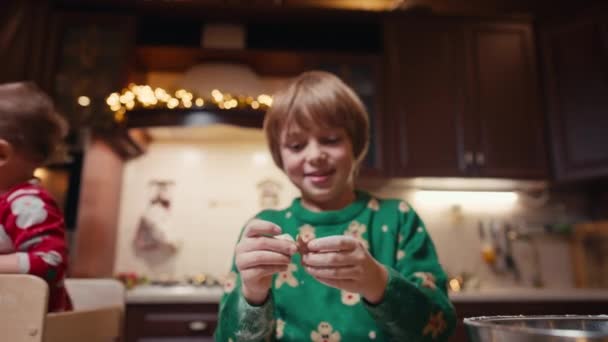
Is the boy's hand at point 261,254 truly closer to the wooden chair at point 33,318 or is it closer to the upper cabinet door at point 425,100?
the wooden chair at point 33,318

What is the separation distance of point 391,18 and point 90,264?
1.70 metres

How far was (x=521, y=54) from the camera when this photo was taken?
218cm

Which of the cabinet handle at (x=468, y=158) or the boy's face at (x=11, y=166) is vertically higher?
the cabinet handle at (x=468, y=158)

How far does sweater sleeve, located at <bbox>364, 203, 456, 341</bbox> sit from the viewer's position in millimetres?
571

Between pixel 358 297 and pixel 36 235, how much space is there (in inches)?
19.3

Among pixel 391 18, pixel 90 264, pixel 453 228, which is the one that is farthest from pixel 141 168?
pixel 453 228

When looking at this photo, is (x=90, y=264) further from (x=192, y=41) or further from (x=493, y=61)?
(x=493, y=61)

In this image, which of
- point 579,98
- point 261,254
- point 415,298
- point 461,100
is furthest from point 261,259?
point 579,98

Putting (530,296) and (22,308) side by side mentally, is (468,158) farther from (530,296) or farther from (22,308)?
(22,308)

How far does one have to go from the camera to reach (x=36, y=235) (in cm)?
68

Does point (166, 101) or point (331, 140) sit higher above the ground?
point (166, 101)

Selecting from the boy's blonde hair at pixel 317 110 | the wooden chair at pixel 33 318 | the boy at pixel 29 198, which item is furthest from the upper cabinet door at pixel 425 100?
the wooden chair at pixel 33 318

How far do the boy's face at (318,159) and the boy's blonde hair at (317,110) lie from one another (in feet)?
0.05

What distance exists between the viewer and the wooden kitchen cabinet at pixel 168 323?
161cm
